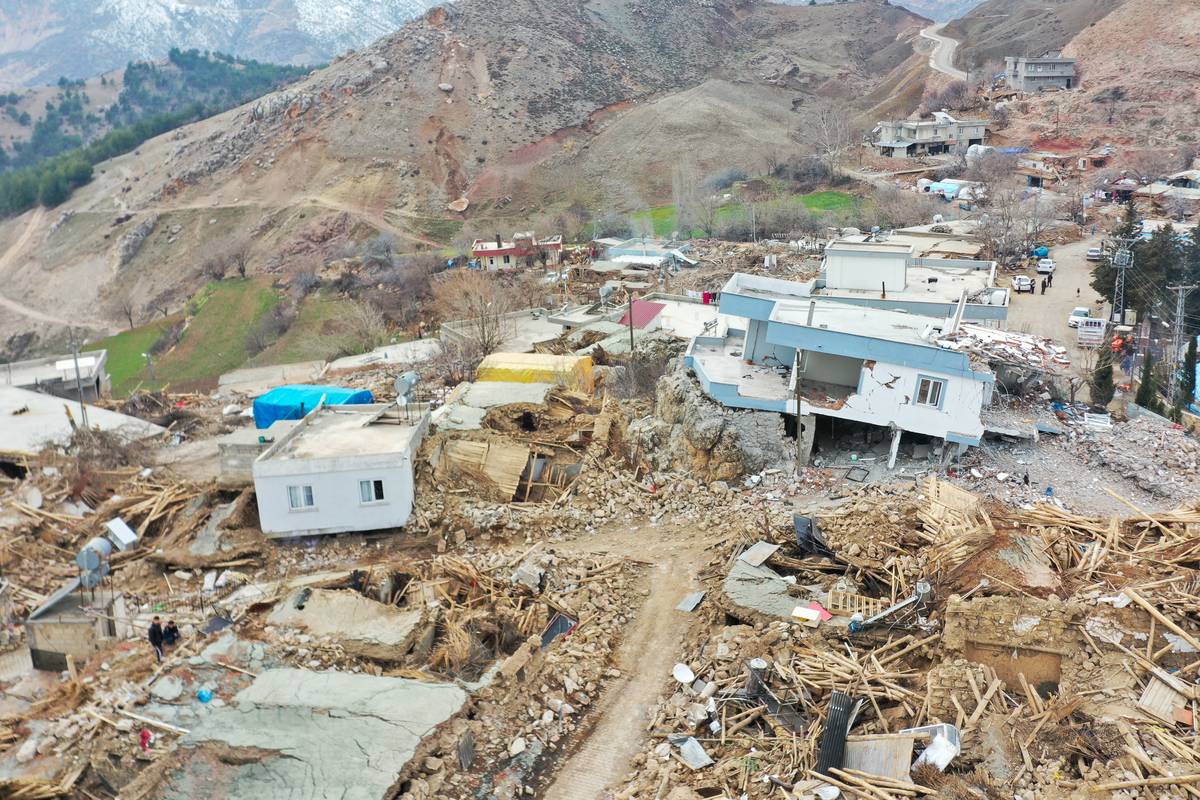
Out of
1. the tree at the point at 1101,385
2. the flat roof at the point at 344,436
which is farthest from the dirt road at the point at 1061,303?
the flat roof at the point at 344,436

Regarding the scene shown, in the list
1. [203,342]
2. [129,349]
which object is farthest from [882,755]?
[129,349]

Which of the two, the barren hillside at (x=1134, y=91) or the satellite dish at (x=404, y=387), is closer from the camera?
the satellite dish at (x=404, y=387)

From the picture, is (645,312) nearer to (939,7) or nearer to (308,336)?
(308,336)

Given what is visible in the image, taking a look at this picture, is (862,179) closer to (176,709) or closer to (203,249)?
(203,249)

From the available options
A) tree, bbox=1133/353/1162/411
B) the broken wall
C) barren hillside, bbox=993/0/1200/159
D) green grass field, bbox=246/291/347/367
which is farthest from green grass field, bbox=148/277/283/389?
barren hillside, bbox=993/0/1200/159

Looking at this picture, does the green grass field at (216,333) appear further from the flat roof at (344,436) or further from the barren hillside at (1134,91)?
the barren hillside at (1134,91)

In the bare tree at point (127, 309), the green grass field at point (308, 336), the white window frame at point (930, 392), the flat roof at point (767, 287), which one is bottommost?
the bare tree at point (127, 309)
